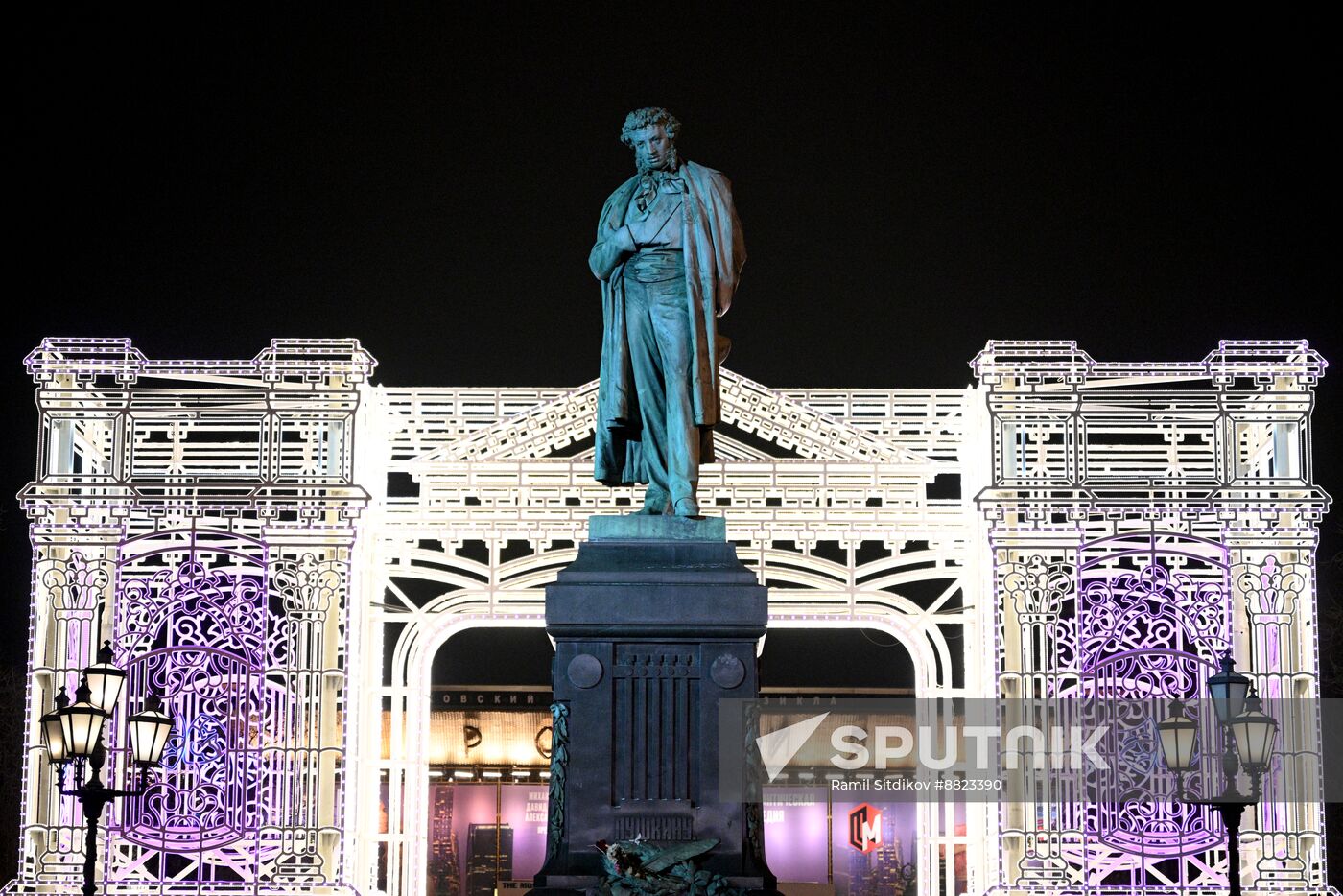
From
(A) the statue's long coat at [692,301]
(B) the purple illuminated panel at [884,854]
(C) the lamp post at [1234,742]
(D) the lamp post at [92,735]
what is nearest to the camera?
(A) the statue's long coat at [692,301]

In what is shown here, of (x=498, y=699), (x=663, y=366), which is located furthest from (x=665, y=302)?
(x=498, y=699)

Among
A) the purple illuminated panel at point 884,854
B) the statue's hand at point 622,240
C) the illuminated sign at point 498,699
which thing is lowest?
the purple illuminated panel at point 884,854

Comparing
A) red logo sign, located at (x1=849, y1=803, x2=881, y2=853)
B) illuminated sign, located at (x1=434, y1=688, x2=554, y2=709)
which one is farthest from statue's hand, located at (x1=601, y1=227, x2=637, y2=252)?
red logo sign, located at (x1=849, y1=803, x2=881, y2=853)

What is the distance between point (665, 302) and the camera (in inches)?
435

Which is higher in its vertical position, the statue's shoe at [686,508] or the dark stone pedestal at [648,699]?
the statue's shoe at [686,508]

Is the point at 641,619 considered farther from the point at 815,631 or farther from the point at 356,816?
the point at 815,631

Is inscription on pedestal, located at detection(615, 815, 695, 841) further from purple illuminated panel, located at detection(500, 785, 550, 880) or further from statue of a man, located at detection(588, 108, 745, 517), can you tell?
purple illuminated panel, located at detection(500, 785, 550, 880)

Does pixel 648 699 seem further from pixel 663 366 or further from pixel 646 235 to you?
pixel 646 235

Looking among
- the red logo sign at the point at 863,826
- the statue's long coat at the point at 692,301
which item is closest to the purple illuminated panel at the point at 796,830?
the red logo sign at the point at 863,826

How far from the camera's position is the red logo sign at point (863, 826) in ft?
138

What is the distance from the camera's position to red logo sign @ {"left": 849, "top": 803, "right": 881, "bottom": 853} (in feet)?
138

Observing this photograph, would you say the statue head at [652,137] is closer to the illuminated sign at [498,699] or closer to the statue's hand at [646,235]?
the statue's hand at [646,235]

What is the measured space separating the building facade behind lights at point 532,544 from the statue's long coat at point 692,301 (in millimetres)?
14111

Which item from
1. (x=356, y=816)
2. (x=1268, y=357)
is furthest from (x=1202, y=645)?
(x=356, y=816)
